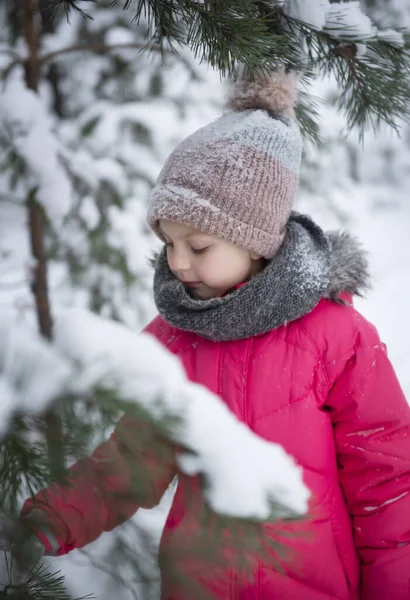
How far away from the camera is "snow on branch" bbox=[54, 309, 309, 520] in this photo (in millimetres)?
594

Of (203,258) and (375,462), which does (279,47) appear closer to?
(203,258)

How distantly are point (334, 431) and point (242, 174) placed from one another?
0.85m

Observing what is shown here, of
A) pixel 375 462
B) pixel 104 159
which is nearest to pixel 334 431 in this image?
pixel 375 462

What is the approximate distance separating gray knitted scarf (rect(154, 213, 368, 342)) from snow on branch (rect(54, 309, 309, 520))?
0.78 meters

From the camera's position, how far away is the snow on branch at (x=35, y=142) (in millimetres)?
2064

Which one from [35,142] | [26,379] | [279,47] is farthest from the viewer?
[35,142]

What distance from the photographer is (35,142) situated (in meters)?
2.13

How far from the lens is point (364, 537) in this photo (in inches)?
54.8

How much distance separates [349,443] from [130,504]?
900 mm

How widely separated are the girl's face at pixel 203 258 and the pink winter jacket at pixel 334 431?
0.70 feet

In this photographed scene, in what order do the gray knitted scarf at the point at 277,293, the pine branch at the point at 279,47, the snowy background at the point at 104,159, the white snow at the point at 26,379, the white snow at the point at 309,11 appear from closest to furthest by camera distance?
the white snow at the point at 26,379, the pine branch at the point at 279,47, the white snow at the point at 309,11, the gray knitted scarf at the point at 277,293, the snowy background at the point at 104,159

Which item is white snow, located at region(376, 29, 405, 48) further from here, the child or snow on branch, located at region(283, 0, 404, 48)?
the child

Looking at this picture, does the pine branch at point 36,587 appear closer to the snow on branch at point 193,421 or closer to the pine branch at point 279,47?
the snow on branch at point 193,421

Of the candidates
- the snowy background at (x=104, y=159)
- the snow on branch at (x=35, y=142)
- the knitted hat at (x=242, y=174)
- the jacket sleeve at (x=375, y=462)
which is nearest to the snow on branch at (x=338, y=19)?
the knitted hat at (x=242, y=174)
